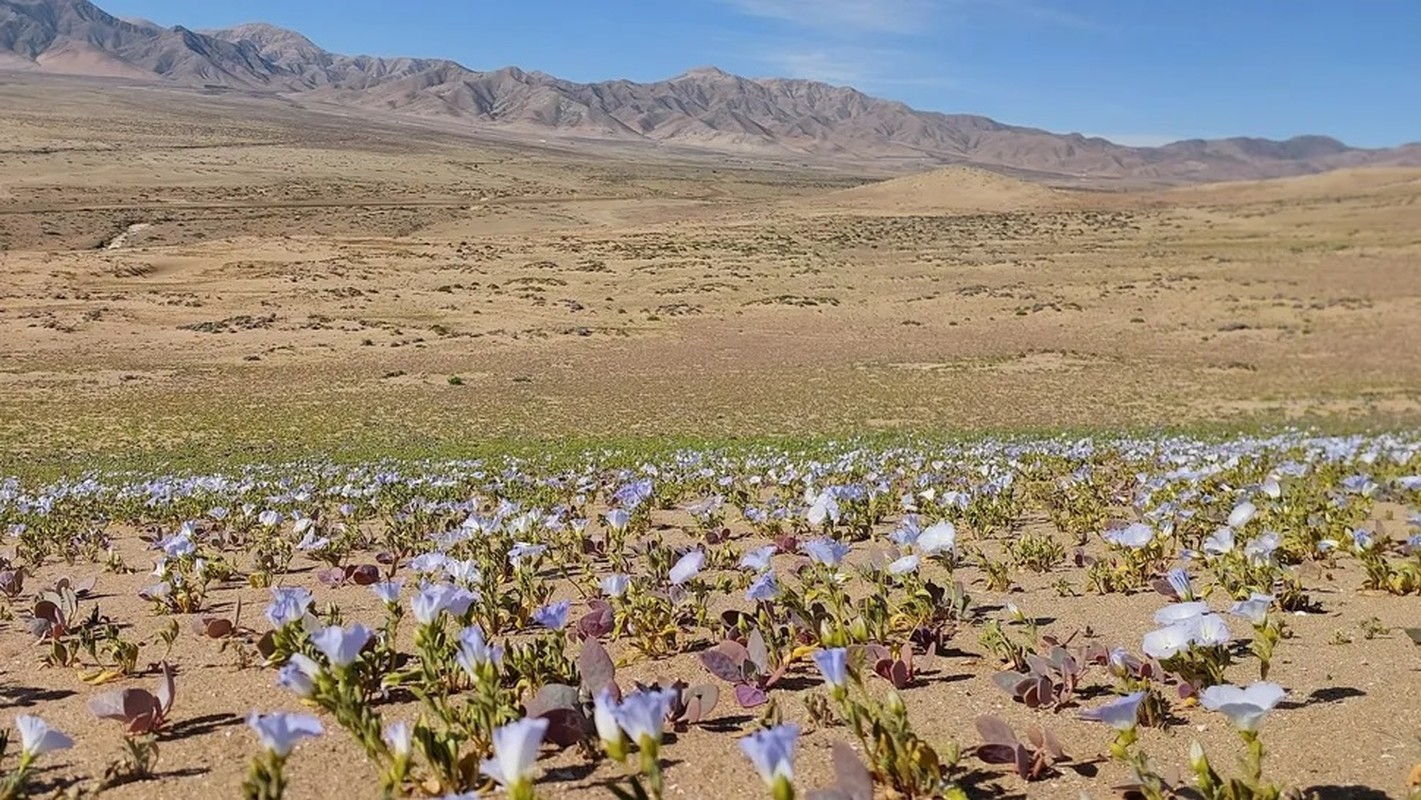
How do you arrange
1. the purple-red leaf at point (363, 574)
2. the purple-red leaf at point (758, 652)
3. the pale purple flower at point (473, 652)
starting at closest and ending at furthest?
the pale purple flower at point (473, 652) → the purple-red leaf at point (758, 652) → the purple-red leaf at point (363, 574)

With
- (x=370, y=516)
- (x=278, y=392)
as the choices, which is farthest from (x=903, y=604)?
(x=278, y=392)

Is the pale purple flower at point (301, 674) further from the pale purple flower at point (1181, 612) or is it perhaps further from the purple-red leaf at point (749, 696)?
the pale purple flower at point (1181, 612)

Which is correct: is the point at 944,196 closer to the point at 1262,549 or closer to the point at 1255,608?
the point at 1262,549

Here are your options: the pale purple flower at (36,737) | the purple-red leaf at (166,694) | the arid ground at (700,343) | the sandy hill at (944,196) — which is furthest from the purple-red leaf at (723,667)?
the sandy hill at (944,196)

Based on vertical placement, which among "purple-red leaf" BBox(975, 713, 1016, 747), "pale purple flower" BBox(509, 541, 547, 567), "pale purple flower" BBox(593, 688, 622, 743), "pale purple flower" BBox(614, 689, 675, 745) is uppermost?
"pale purple flower" BBox(614, 689, 675, 745)

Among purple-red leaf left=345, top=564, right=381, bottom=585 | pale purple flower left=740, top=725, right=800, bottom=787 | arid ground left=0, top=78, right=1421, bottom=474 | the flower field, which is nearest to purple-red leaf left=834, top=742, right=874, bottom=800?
the flower field

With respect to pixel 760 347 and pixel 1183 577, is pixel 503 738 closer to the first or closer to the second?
pixel 1183 577

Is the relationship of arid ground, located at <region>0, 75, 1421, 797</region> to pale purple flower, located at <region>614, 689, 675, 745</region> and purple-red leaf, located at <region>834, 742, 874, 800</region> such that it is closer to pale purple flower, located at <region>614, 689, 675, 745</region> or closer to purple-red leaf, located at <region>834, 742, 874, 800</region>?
purple-red leaf, located at <region>834, 742, 874, 800</region>
